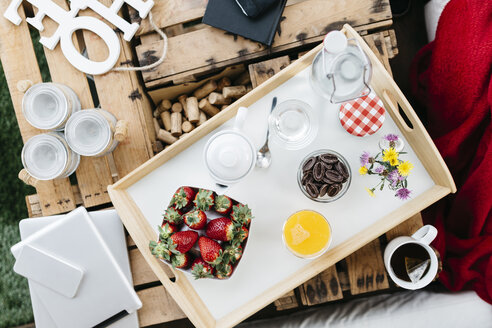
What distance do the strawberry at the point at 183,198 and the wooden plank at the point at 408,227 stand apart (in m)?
0.67

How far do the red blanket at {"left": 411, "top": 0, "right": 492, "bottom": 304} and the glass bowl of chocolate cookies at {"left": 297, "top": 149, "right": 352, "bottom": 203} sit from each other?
0.54 meters

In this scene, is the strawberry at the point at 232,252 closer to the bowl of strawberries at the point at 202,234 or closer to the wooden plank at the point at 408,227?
the bowl of strawberries at the point at 202,234

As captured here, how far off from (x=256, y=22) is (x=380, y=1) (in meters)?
0.42

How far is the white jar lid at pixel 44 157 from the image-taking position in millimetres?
1139

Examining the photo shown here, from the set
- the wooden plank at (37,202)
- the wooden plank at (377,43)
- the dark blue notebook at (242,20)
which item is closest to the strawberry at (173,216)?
the wooden plank at (37,202)

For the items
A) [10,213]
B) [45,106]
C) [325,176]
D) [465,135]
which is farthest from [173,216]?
[10,213]

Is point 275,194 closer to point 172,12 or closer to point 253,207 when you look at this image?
point 253,207

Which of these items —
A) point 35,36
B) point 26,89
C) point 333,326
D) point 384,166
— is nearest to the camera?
point 384,166

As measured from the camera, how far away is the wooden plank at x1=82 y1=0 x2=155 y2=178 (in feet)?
4.03

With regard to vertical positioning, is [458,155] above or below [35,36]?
below

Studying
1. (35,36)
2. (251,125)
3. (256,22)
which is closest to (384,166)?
(251,125)

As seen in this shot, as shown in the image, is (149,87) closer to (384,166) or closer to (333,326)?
(384,166)

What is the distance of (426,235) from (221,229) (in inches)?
23.3

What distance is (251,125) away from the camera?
106cm
